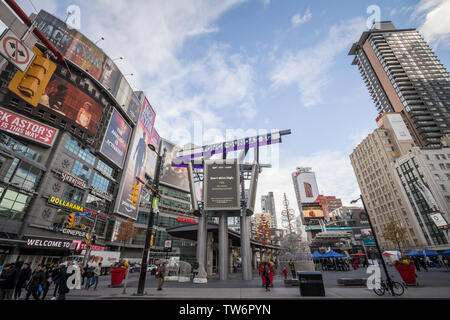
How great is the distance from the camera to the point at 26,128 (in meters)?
35.3

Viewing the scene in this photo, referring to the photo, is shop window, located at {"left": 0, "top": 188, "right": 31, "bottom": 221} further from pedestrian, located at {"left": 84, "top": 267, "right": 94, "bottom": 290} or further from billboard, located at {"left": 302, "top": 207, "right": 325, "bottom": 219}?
billboard, located at {"left": 302, "top": 207, "right": 325, "bottom": 219}

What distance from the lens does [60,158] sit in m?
40.4

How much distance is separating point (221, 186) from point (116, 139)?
145 ft

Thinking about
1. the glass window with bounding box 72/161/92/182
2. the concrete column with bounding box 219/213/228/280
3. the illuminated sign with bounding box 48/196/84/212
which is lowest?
the concrete column with bounding box 219/213/228/280

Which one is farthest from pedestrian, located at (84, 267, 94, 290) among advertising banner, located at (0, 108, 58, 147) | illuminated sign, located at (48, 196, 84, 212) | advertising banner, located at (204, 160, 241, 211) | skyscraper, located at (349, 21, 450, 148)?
skyscraper, located at (349, 21, 450, 148)

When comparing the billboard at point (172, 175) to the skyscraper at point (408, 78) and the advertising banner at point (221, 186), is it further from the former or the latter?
the skyscraper at point (408, 78)

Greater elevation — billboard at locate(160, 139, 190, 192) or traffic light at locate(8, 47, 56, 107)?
billboard at locate(160, 139, 190, 192)

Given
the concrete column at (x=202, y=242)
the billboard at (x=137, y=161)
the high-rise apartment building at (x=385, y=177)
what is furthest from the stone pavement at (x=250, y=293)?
the high-rise apartment building at (x=385, y=177)

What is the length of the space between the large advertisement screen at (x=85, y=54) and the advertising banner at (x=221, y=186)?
45331mm

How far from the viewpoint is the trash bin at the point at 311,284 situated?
1070 centimetres

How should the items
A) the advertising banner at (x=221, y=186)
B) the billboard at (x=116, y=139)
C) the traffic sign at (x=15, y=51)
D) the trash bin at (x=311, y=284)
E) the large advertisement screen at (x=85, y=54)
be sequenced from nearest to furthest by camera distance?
the traffic sign at (x=15, y=51) → the trash bin at (x=311, y=284) → the advertising banner at (x=221, y=186) → the large advertisement screen at (x=85, y=54) → the billboard at (x=116, y=139)

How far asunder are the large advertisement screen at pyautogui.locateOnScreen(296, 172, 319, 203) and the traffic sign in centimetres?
9781

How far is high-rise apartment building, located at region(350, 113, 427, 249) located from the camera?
63.5m
